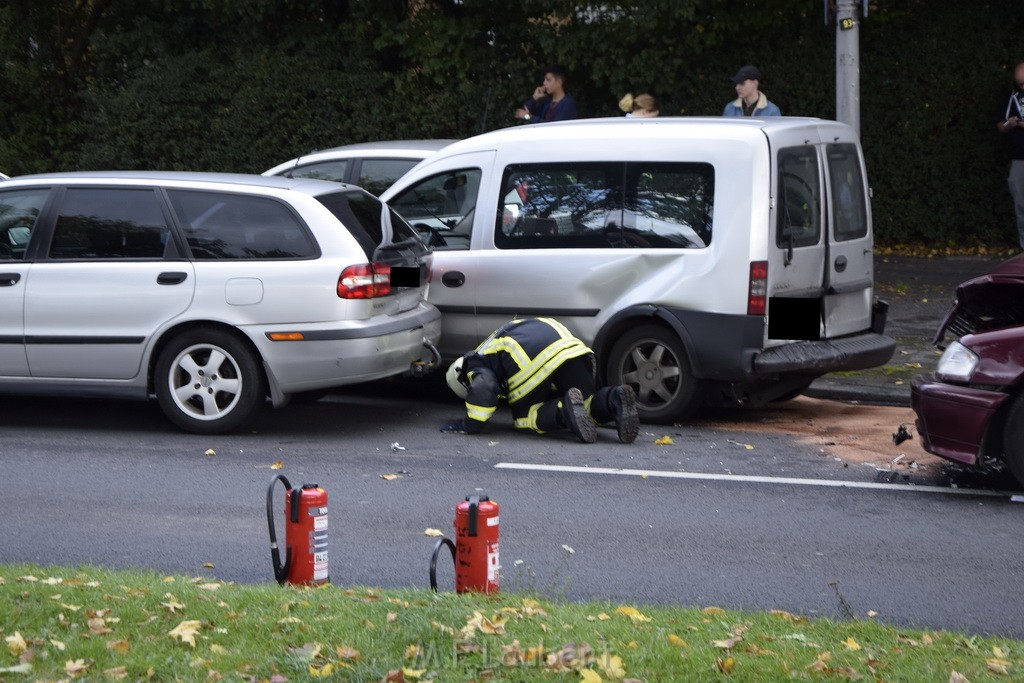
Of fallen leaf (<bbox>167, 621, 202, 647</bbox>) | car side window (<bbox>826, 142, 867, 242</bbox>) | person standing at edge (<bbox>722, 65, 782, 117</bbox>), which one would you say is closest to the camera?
fallen leaf (<bbox>167, 621, 202, 647</bbox>)

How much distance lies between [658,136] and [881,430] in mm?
2399

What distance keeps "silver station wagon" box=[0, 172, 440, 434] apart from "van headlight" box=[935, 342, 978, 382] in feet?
10.9

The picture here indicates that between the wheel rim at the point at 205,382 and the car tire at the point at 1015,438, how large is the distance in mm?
4437

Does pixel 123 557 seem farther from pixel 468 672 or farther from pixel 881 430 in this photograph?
pixel 881 430

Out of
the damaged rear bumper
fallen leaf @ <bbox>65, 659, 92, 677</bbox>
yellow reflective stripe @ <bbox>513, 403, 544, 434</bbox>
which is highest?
the damaged rear bumper

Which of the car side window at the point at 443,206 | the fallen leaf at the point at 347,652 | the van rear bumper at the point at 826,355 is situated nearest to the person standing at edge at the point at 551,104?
the car side window at the point at 443,206

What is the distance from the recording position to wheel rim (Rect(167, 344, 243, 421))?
8.72m

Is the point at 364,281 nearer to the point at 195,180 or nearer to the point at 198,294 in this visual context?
the point at 198,294

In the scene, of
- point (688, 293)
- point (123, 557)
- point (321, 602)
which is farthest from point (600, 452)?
point (321, 602)

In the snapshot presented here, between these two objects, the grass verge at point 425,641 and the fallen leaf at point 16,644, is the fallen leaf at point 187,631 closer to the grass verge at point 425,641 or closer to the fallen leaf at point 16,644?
the grass verge at point 425,641

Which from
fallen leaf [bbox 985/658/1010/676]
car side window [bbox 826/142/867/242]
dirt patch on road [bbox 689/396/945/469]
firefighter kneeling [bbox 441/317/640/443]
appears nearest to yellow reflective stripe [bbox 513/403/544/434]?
firefighter kneeling [bbox 441/317/640/443]

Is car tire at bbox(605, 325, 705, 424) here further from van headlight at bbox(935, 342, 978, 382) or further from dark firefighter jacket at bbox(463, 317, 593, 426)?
van headlight at bbox(935, 342, 978, 382)

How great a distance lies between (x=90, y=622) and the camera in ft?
15.4

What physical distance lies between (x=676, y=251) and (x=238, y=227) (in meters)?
2.78
